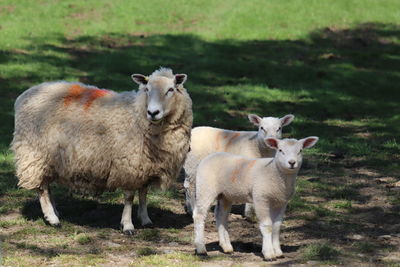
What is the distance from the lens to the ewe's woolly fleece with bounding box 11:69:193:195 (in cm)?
980

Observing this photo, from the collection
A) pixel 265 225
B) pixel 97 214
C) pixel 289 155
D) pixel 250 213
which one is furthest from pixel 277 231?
pixel 97 214

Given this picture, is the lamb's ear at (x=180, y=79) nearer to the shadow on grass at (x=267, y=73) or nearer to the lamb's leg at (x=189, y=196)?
the lamb's leg at (x=189, y=196)

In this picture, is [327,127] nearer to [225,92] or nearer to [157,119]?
[225,92]

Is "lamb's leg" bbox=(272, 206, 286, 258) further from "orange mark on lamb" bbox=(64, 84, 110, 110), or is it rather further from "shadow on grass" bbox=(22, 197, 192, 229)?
"orange mark on lamb" bbox=(64, 84, 110, 110)

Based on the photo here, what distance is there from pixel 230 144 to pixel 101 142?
72.6 inches

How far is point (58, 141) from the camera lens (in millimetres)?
10117

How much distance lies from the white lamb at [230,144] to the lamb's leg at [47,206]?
6.17 feet

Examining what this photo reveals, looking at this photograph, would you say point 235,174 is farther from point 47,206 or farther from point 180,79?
point 47,206

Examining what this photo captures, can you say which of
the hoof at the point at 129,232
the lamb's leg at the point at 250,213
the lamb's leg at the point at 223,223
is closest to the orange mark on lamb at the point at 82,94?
the hoof at the point at 129,232

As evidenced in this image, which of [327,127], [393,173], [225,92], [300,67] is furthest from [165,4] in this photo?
[393,173]

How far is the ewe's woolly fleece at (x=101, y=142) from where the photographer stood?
9.80 m

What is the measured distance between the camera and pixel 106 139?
9906 mm

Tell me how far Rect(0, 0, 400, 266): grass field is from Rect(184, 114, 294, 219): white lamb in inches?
21.0

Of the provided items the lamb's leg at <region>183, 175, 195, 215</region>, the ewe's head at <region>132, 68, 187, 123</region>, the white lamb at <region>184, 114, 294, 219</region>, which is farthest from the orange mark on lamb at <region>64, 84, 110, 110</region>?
the lamb's leg at <region>183, 175, 195, 215</region>
